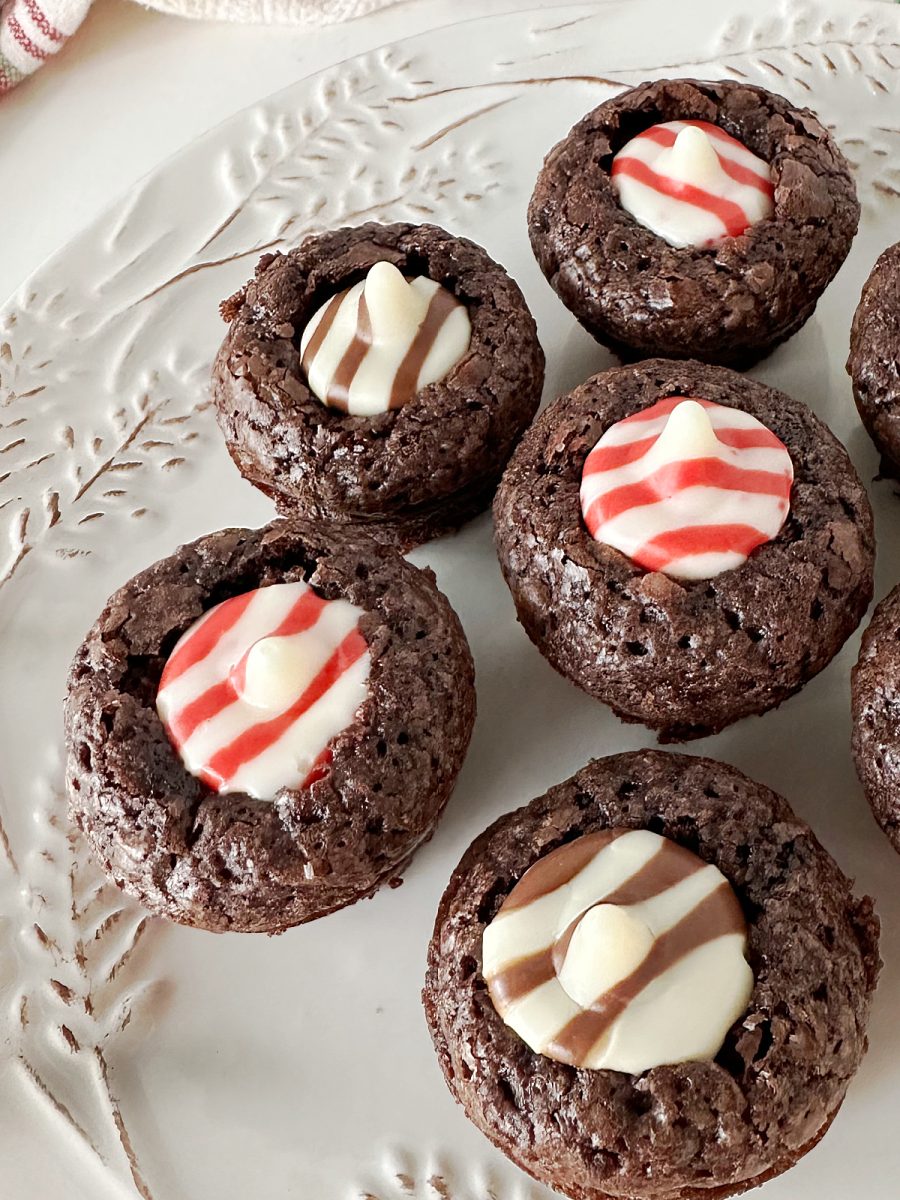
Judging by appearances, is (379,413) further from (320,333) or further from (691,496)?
(691,496)

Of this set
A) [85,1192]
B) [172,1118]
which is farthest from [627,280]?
[85,1192]

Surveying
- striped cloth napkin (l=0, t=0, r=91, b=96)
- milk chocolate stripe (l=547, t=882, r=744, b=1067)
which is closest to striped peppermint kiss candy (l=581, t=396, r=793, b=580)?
milk chocolate stripe (l=547, t=882, r=744, b=1067)

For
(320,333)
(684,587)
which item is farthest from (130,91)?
(684,587)

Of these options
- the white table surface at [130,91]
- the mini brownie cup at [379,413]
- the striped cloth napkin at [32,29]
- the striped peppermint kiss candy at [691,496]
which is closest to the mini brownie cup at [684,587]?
the striped peppermint kiss candy at [691,496]

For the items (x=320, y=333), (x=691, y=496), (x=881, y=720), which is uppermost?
(x=320, y=333)

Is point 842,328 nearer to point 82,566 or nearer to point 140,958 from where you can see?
point 82,566

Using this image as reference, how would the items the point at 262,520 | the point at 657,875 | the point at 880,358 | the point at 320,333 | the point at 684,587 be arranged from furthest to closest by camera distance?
1. the point at 262,520
2. the point at 320,333
3. the point at 880,358
4. the point at 684,587
5. the point at 657,875

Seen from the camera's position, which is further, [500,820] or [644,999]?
[500,820]
